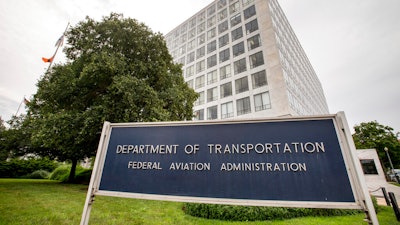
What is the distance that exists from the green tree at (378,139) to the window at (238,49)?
1128 inches

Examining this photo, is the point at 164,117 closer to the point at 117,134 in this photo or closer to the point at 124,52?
the point at 124,52

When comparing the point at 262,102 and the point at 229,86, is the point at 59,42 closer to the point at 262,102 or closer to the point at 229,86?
the point at 229,86

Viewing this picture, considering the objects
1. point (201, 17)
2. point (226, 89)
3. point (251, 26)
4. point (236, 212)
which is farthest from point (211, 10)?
point (236, 212)

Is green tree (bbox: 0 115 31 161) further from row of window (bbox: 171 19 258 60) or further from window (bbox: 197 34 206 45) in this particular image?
window (bbox: 197 34 206 45)

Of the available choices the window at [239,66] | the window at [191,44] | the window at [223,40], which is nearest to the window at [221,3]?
the window at [223,40]

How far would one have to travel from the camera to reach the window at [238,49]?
27781mm

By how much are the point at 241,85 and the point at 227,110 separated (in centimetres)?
415

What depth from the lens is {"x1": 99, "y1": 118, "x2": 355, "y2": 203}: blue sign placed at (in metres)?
2.34

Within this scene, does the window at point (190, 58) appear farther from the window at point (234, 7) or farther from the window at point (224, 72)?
the window at point (234, 7)

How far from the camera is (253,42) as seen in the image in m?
26.6

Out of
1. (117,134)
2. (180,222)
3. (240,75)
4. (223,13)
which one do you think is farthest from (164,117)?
(223,13)

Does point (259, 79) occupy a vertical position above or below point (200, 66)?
below

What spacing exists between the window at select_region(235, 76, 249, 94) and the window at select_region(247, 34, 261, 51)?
490cm

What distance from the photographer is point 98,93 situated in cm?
1260
